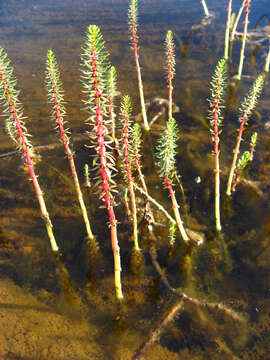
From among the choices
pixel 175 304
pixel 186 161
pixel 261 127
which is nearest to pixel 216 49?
pixel 261 127

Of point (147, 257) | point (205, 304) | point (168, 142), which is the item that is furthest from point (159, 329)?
point (168, 142)

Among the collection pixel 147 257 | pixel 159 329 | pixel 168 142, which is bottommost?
pixel 159 329

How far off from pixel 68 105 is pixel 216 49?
13414 mm

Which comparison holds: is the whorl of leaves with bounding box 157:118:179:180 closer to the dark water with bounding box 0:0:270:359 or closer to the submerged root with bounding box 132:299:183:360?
the dark water with bounding box 0:0:270:359

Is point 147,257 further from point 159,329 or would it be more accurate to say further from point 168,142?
point 168,142

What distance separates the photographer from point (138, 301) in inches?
398

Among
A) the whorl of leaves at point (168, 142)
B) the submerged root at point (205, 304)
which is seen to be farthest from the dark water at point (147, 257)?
the whorl of leaves at point (168, 142)

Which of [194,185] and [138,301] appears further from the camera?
[194,185]

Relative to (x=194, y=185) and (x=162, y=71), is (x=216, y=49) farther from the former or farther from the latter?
(x=194, y=185)

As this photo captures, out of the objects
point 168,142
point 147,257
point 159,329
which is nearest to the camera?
point 168,142

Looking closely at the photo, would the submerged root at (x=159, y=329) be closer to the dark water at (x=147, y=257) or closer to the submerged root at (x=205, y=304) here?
the dark water at (x=147, y=257)

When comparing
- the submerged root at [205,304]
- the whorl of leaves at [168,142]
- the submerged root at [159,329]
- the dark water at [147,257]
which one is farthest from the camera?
the submerged root at [205,304]

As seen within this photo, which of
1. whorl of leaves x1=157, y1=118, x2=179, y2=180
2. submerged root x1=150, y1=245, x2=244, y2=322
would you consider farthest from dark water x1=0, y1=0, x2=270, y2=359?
whorl of leaves x1=157, y1=118, x2=179, y2=180

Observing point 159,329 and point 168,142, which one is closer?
point 168,142
